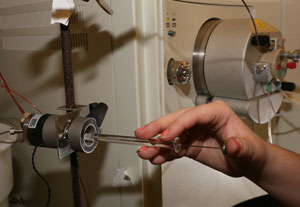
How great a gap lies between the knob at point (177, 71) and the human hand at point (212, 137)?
159mm

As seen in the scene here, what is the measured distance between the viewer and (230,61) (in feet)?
2.81

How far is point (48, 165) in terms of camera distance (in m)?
Result: 1.01

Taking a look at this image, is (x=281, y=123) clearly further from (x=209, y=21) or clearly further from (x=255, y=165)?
(x=255, y=165)

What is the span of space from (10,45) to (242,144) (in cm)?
85

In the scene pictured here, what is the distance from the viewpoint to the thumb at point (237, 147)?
488mm

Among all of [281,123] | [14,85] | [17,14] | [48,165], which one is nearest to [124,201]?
[48,165]

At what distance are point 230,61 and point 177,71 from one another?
0.18 m

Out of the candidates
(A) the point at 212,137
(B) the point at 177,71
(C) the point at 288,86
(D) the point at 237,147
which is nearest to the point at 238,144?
(D) the point at 237,147

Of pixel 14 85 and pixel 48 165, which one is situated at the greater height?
pixel 14 85

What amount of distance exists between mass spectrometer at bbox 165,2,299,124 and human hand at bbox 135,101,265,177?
0.19 metres

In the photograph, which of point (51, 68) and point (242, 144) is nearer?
point (242, 144)

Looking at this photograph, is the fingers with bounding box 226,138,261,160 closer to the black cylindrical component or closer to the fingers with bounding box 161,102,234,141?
the fingers with bounding box 161,102,234,141

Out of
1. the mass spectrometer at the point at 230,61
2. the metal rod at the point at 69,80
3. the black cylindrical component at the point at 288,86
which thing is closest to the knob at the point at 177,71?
the mass spectrometer at the point at 230,61

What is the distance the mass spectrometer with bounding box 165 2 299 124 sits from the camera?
0.83 metres
